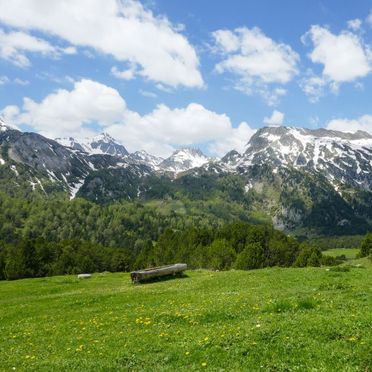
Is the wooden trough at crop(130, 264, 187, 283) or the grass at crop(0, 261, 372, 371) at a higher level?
the grass at crop(0, 261, 372, 371)

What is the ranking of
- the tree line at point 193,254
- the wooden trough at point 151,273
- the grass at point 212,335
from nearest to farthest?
the grass at point 212,335
the wooden trough at point 151,273
the tree line at point 193,254

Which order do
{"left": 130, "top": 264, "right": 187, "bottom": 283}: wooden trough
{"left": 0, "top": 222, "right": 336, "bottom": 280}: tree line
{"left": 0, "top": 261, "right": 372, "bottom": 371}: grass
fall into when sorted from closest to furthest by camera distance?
{"left": 0, "top": 261, "right": 372, "bottom": 371}: grass → {"left": 130, "top": 264, "right": 187, "bottom": 283}: wooden trough → {"left": 0, "top": 222, "right": 336, "bottom": 280}: tree line

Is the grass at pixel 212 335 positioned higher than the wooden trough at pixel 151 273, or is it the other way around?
the grass at pixel 212 335

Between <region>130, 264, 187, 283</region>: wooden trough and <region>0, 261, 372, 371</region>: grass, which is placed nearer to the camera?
<region>0, 261, 372, 371</region>: grass

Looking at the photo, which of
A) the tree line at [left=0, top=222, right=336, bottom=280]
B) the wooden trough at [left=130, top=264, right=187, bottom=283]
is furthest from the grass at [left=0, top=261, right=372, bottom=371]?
the tree line at [left=0, top=222, right=336, bottom=280]

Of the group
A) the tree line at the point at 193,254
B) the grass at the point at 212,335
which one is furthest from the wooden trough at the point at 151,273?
the tree line at the point at 193,254

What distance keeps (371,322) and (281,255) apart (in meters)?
159

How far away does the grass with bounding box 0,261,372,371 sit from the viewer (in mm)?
15094

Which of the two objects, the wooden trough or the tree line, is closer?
the wooden trough

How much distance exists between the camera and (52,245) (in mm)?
182000

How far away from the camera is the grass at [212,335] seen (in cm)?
1509

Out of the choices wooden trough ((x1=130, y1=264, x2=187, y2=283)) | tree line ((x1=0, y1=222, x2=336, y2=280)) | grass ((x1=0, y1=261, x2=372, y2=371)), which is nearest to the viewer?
grass ((x1=0, y1=261, x2=372, y2=371))

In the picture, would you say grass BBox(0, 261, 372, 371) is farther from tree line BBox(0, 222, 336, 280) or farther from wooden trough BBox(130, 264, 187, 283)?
tree line BBox(0, 222, 336, 280)

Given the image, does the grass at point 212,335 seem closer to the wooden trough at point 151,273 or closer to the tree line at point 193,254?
the wooden trough at point 151,273
